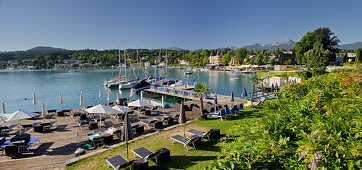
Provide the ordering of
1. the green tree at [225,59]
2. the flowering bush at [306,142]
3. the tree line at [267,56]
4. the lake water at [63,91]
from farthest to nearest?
the green tree at [225,59], the tree line at [267,56], the lake water at [63,91], the flowering bush at [306,142]

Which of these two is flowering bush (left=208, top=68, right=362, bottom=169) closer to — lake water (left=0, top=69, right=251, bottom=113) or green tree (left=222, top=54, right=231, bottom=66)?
lake water (left=0, top=69, right=251, bottom=113)

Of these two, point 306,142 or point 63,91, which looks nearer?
point 306,142

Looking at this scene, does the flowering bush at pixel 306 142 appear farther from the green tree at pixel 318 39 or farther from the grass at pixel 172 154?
the green tree at pixel 318 39

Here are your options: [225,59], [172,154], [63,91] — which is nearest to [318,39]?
[172,154]

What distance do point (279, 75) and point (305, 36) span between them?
3228 centimetres

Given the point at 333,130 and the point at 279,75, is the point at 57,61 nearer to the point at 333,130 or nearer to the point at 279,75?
the point at 279,75

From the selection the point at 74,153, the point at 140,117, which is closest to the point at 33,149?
the point at 74,153

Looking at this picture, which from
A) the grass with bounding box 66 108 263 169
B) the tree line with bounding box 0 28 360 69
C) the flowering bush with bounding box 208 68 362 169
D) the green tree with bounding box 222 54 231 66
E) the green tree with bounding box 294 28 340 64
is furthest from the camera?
the green tree with bounding box 222 54 231 66

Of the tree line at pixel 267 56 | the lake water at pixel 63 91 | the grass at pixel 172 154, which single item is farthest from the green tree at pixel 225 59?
the grass at pixel 172 154

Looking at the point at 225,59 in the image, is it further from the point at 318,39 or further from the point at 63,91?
the point at 63,91

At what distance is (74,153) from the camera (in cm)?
817

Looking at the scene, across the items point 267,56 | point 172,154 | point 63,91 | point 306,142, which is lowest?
point 63,91

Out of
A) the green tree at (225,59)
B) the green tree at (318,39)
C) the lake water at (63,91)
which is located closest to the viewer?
the lake water at (63,91)

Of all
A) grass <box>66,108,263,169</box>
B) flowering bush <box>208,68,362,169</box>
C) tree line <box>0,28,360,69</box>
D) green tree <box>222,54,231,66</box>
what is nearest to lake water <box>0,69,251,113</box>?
tree line <box>0,28,360,69</box>
